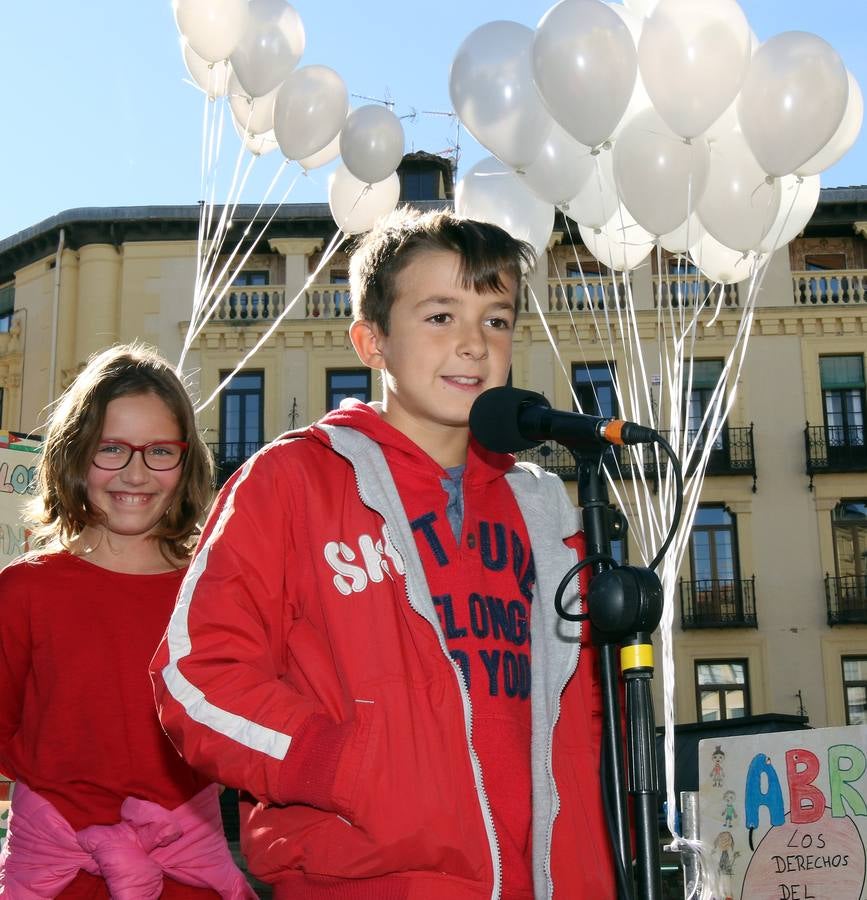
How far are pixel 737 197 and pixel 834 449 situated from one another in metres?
15.5

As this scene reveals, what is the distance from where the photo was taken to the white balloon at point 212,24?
7.31 meters

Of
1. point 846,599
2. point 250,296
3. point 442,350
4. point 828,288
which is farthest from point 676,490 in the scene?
point 828,288

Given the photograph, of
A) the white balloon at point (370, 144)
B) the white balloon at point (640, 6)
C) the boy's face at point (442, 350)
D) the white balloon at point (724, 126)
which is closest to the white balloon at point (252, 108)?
the white balloon at point (370, 144)

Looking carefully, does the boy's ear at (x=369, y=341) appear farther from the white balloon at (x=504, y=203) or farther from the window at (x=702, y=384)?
the window at (x=702, y=384)

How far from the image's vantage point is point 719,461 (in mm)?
21203

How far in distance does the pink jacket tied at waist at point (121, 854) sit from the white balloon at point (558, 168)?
4.95 metres

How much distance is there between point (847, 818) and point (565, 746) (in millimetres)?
4124

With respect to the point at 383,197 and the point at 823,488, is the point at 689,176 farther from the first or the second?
the point at 823,488

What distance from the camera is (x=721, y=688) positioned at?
67.2 feet

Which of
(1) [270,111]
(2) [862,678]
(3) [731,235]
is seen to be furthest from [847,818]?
(2) [862,678]

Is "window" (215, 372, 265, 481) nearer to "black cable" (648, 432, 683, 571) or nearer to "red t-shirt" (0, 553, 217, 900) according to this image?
"red t-shirt" (0, 553, 217, 900)

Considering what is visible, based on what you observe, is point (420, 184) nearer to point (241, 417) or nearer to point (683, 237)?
point (241, 417)

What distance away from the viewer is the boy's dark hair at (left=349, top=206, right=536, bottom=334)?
2.21 meters

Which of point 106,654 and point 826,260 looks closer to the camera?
point 106,654
